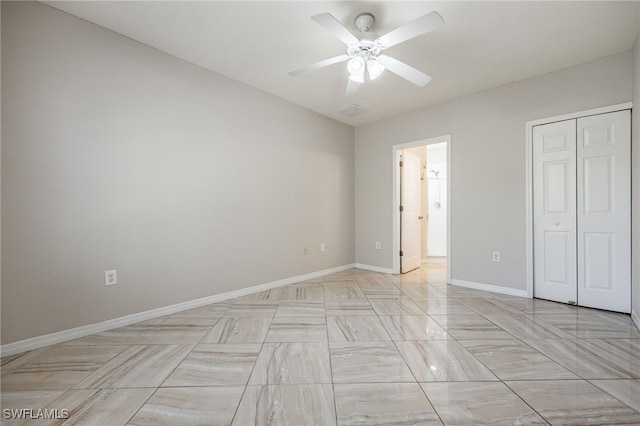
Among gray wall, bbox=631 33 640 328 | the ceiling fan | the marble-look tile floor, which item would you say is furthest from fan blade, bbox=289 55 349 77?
gray wall, bbox=631 33 640 328

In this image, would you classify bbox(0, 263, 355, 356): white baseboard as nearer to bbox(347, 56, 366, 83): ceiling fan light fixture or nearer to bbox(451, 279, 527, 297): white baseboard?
bbox(451, 279, 527, 297): white baseboard

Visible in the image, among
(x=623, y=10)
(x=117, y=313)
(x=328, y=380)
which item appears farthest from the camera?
(x=117, y=313)

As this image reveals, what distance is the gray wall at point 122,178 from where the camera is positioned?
1929 millimetres

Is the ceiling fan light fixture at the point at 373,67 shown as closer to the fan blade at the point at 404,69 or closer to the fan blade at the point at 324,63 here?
the fan blade at the point at 404,69

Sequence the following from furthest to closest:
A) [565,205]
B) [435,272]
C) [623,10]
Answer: [435,272] → [565,205] → [623,10]

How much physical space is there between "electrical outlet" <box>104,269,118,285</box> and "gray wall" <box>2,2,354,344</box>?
0.04 metres

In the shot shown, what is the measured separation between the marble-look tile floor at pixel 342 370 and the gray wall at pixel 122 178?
382 mm

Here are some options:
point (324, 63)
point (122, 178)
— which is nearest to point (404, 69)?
point (324, 63)

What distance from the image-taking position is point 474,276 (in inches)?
141

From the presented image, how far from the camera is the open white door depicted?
14.8 feet

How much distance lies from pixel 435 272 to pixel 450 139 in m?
2.21

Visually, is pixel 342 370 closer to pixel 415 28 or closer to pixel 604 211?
pixel 415 28

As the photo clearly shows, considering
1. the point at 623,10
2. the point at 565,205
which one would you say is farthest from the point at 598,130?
the point at 623,10

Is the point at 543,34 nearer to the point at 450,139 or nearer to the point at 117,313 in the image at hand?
the point at 450,139
